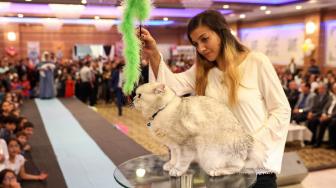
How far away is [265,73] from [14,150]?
3.29 meters

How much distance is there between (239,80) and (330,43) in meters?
10.9

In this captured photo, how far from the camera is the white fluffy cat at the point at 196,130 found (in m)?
1.13

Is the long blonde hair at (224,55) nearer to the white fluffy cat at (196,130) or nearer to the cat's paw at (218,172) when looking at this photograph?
the white fluffy cat at (196,130)

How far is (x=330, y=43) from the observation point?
11.1 metres

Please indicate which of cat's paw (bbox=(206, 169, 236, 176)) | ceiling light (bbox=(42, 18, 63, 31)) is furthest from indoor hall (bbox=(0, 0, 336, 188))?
ceiling light (bbox=(42, 18, 63, 31))

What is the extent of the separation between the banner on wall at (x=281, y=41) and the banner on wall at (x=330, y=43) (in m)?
0.89

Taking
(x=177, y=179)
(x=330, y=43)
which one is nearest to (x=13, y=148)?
(x=177, y=179)

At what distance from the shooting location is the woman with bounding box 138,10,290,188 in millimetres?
1220

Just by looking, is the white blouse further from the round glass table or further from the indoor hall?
the round glass table

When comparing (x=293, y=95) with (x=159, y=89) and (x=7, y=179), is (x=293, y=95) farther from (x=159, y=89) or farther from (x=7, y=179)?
(x=159, y=89)

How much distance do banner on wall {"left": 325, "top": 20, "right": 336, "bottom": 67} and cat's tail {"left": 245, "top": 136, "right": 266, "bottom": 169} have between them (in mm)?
10635

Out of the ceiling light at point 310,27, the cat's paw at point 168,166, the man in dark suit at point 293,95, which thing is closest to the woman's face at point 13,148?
the cat's paw at point 168,166

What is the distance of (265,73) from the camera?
127 centimetres

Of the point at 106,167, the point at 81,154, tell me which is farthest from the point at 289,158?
the point at 81,154
